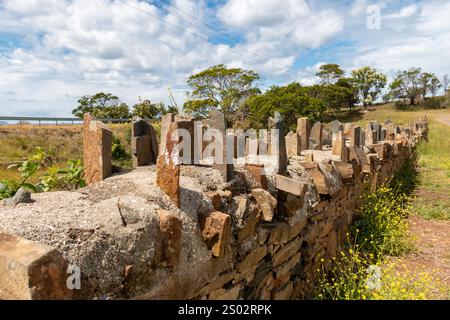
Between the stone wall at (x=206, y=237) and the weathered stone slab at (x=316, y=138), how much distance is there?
65.4 inches

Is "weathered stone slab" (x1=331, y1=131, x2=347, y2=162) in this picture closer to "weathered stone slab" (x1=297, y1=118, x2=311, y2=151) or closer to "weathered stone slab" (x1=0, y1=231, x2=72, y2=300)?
"weathered stone slab" (x1=297, y1=118, x2=311, y2=151)

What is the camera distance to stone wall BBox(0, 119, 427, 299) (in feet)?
5.27

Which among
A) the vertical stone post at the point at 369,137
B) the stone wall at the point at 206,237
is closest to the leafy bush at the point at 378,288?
the stone wall at the point at 206,237

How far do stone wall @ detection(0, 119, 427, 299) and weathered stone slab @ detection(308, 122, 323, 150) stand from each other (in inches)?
65.4

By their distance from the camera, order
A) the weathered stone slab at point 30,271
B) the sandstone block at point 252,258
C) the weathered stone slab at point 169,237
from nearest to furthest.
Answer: the weathered stone slab at point 30,271, the weathered stone slab at point 169,237, the sandstone block at point 252,258

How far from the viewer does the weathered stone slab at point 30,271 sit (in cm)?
128

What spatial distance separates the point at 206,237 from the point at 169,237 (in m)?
0.33

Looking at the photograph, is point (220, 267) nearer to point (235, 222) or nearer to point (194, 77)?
point (235, 222)

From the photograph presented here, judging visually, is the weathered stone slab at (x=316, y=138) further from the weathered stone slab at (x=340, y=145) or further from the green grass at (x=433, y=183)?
the green grass at (x=433, y=183)

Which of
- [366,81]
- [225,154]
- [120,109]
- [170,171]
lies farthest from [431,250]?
[366,81]

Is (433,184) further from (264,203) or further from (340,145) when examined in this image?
(264,203)

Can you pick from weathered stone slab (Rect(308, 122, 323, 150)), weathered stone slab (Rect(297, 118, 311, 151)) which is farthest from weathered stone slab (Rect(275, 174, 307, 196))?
weathered stone slab (Rect(308, 122, 323, 150))
